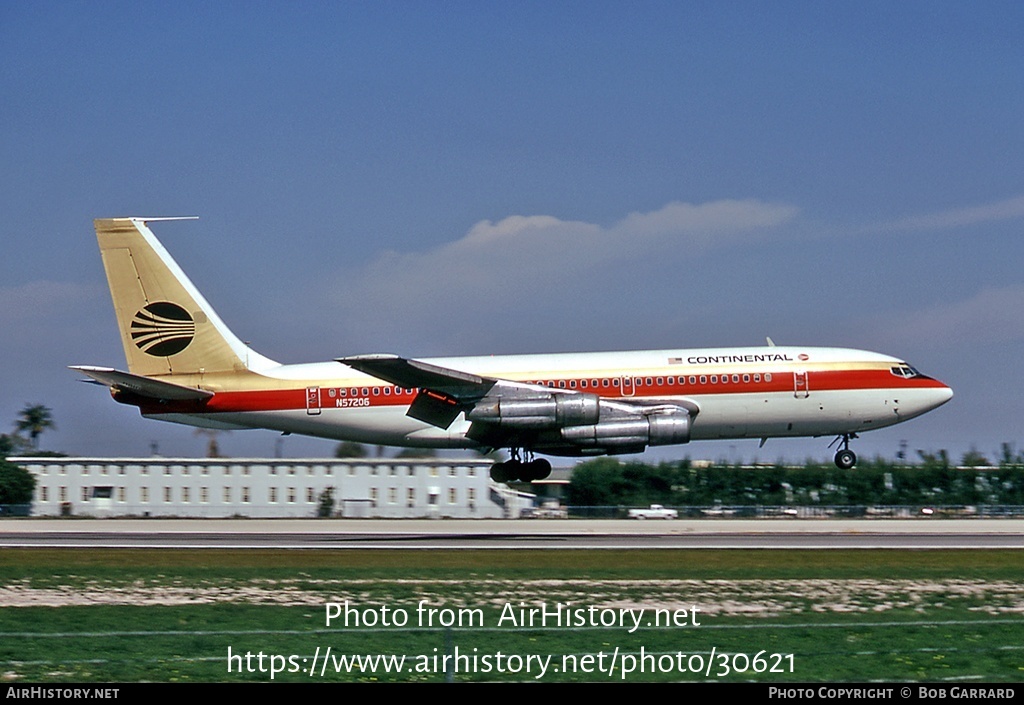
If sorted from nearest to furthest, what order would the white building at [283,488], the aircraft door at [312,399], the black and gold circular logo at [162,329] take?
the aircraft door at [312,399]
the black and gold circular logo at [162,329]
the white building at [283,488]

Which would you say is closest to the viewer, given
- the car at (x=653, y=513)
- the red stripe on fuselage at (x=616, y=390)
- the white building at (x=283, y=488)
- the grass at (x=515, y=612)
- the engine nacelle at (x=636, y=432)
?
the grass at (x=515, y=612)

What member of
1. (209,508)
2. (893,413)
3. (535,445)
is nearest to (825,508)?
(893,413)

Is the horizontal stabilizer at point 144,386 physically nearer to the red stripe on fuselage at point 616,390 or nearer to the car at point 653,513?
the red stripe on fuselage at point 616,390

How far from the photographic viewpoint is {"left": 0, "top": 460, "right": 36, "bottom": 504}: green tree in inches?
3553

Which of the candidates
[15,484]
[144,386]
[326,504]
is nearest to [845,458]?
[144,386]

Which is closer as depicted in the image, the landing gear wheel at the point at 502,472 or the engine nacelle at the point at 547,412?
the engine nacelle at the point at 547,412

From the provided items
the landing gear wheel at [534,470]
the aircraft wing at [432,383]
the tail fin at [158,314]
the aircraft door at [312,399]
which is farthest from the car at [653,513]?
the tail fin at [158,314]

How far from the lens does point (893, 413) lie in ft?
168

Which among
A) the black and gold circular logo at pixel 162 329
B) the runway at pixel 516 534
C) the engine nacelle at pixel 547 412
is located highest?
the black and gold circular logo at pixel 162 329

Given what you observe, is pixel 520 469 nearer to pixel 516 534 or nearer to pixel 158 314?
pixel 516 534

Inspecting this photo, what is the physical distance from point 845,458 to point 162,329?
29.1m

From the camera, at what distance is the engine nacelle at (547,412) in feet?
157

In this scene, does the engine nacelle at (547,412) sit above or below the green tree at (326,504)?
above

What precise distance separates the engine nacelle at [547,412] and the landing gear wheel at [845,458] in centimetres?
1098
